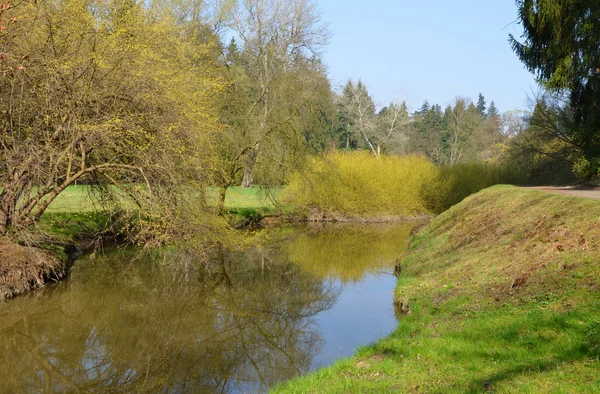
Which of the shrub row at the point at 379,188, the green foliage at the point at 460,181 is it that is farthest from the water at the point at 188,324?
the green foliage at the point at 460,181

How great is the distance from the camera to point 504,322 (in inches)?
262

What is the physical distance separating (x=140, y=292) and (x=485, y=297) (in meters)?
8.46

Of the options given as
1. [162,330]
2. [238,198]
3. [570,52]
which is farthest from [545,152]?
[162,330]

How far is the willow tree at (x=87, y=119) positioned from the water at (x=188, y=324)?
6.40ft

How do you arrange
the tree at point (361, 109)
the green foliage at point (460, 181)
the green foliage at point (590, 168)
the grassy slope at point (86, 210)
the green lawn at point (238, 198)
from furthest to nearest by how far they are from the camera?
1. the tree at point (361, 109)
2. the green foliage at point (460, 181)
3. the green lawn at point (238, 198)
4. the green foliage at point (590, 168)
5. the grassy slope at point (86, 210)

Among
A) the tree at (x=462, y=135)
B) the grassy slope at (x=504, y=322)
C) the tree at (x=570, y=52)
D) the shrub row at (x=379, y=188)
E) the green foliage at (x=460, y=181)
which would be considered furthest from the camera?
the tree at (x=462, y=135)

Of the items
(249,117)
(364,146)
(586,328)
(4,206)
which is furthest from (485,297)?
(364,146)

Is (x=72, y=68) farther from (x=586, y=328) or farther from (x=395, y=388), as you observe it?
(x=586, y=328)

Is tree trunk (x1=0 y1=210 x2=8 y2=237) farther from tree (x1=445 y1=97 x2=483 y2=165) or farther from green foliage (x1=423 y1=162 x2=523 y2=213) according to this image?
tree (x1=445 y1=97 x2=483 y2=165)

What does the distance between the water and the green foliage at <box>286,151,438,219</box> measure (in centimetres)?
A: 1137

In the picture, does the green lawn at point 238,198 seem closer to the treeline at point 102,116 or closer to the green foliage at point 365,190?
the green foliage at point 365,190

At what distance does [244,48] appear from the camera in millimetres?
34594

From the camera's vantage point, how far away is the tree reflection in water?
8023 millimetres

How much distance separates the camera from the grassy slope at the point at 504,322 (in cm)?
511
